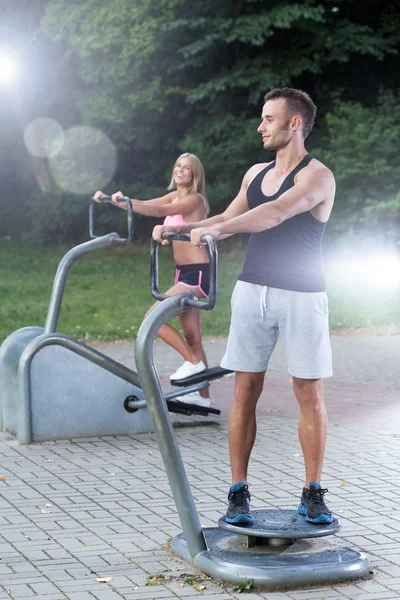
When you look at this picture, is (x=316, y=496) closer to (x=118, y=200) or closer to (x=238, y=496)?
(x=238, y=496)

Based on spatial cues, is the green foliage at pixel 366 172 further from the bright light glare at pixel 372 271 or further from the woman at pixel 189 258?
the woman at pixel 189 258

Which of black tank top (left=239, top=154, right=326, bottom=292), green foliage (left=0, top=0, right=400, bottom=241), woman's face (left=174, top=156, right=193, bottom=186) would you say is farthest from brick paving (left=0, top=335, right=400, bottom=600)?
green foliage (left=0, top=0, right=400, bottom=241)

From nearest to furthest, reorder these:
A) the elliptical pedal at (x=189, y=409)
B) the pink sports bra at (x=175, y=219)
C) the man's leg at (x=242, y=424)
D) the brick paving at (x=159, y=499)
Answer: the brick paving at (x=159, y=499)
the man's leg at (x=242, y=424)
the elliptical pedal at (x=189, y=409)
the pink sports bra at (x=175, y=219)

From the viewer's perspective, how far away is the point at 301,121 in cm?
495

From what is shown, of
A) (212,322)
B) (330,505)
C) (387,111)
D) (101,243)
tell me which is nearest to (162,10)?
(387,111)

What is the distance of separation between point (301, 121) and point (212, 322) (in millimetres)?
9426

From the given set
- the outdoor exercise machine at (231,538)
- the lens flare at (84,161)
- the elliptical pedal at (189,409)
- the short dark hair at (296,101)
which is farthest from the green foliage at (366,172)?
the outdoor exercise machine at (231,538)

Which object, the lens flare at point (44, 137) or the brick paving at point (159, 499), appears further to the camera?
the lens flare at point (44, 137)

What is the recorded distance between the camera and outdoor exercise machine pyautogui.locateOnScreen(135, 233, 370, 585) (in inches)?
175

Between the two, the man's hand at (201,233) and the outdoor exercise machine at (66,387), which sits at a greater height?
the man's hand at (201,233)

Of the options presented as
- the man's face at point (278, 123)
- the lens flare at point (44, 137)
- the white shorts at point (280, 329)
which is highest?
the lens flare at point (44, 137)

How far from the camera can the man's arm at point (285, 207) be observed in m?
4.61

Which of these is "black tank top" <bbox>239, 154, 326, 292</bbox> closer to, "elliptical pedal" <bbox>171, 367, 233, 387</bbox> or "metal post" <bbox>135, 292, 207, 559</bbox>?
"metal post" <bbox>135, 292, 207, 559</bbox>

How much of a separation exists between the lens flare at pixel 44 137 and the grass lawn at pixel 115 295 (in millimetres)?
3737
